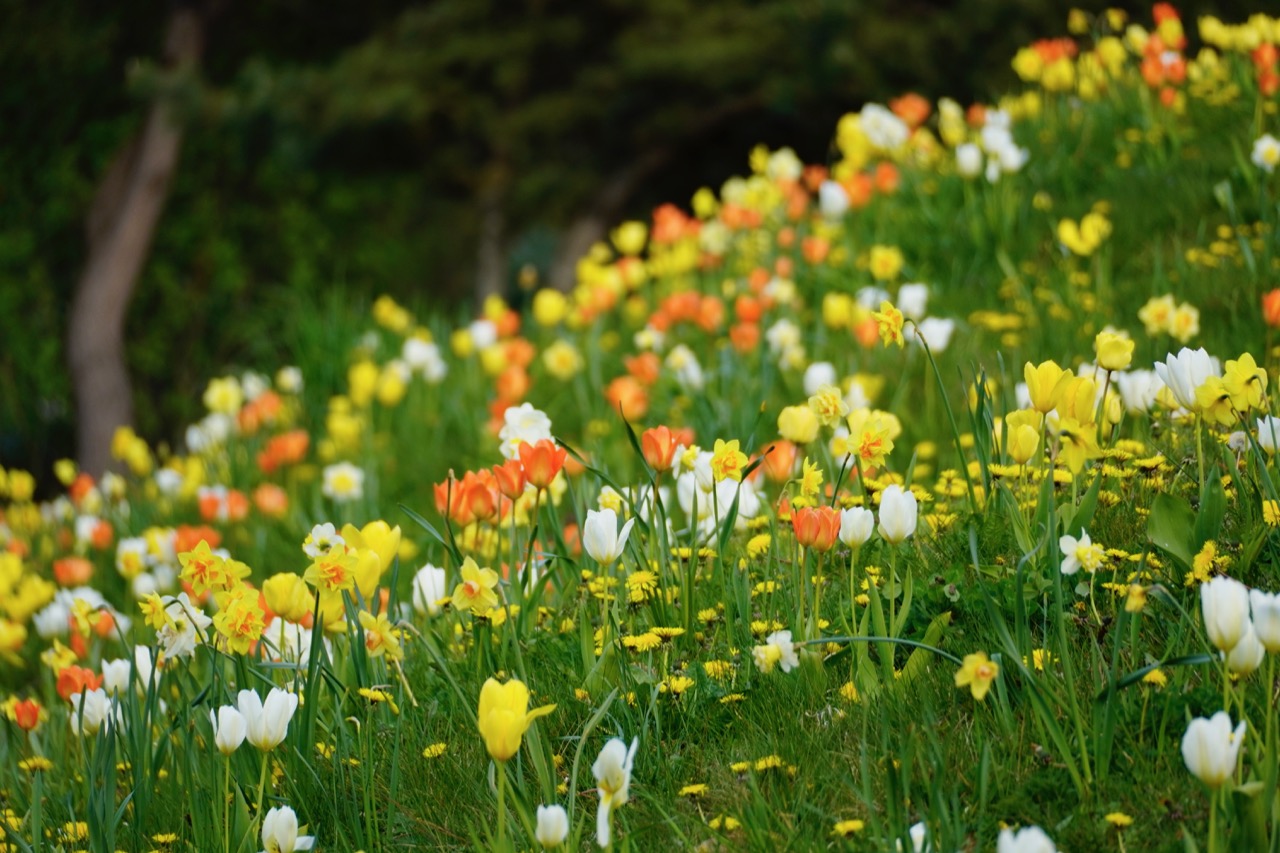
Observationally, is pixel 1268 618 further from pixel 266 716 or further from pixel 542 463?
pixel 266 716

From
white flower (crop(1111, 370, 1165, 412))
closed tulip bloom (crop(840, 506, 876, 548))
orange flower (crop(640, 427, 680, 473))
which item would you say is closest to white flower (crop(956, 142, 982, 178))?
white flower (crop(1111, 370, 1165, 412))

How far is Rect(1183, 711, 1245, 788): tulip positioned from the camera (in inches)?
62.4

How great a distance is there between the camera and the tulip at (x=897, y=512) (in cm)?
215

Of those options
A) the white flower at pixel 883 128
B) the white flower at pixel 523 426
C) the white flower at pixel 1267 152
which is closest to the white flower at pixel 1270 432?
the white flower at pixel 523 426

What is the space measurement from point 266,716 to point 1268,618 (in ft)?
4.88

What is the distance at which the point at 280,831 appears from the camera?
76.7 inches

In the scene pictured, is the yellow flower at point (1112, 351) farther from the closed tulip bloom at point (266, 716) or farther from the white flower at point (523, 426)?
the closed tulip bloom at point (266, 716)

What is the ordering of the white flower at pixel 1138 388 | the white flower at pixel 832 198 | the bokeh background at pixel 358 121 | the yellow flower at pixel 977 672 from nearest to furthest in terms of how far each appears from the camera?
the yellow flower at pixel 977 672 → the white flower at pixel 1138 388 → the white flower at pixel 832 198 → the bokeh background at pixel 358 121

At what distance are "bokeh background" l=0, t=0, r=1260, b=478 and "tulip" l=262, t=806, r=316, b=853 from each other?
6.65m

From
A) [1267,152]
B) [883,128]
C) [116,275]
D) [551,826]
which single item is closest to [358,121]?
[116,275]

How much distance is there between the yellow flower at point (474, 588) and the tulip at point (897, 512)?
674 millimetres

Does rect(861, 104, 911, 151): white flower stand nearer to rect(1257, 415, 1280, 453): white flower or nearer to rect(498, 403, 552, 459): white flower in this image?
rect(498, 403, 552, 459): white flower

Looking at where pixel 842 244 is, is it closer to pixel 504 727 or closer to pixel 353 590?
pixel 353 590

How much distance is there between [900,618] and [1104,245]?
278 cm
